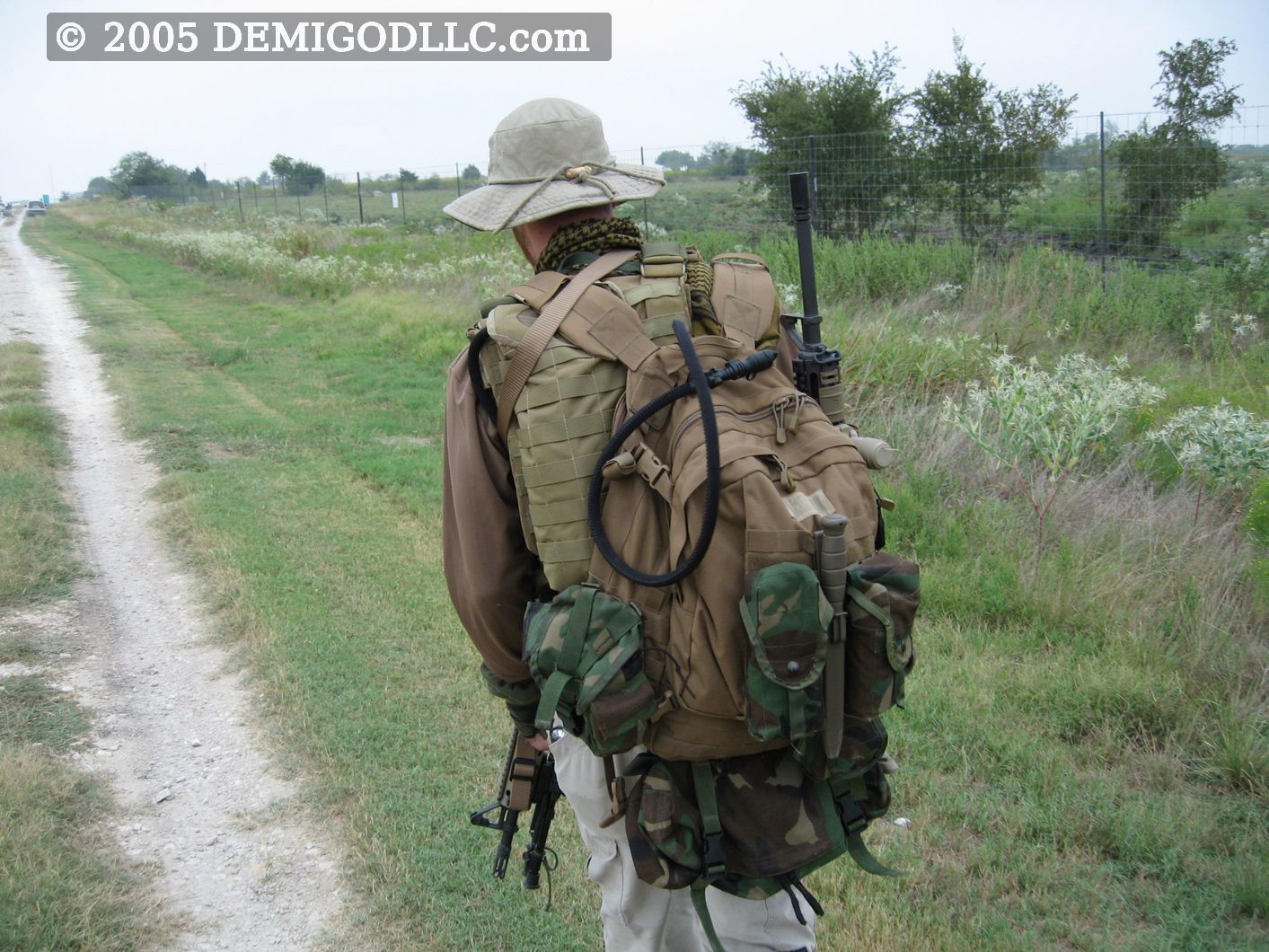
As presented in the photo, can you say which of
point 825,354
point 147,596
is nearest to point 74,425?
point 147,596

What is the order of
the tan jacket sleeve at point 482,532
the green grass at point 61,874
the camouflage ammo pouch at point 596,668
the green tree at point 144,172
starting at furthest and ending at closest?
the green tree at point 144,172 → the green grass at point 61,874 → the tan jacket sleeve at point 482,532 → the camouflage ammo pouch at point 596,668

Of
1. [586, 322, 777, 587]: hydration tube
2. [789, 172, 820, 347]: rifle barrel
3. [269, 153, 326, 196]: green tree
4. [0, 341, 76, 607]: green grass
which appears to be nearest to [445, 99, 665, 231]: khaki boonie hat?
[789, 172, 820, 347]: rifle barrel

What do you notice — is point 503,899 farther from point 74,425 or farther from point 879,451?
point 74,425

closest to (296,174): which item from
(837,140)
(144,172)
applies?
(144,172)

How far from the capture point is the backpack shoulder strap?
2.08 meters

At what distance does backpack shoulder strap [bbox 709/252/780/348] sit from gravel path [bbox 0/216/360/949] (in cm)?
211

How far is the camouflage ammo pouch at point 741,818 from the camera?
1.87 meters

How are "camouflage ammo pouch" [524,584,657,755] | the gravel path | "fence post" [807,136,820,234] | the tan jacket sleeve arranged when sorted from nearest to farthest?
1. "camouflage ammo pouch" [524,584,657,755]
2. the tan jacket sleeve
3. the gravel path
4. "fence post" [807,136,820,234]

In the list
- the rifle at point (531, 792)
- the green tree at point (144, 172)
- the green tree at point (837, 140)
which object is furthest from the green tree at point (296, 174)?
the rifle at point (531, 792)

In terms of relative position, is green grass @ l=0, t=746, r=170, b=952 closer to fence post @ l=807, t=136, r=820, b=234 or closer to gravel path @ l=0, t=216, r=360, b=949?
gravel path @ l=0, t=216, r=360, b=949

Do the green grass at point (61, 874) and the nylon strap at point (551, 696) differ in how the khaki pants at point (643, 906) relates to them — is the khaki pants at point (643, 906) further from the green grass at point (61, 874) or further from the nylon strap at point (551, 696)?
the green grass at point (61, 874)

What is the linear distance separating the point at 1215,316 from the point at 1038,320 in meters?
1.22

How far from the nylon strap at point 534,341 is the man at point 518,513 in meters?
0.11

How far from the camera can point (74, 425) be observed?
9.07 meters
